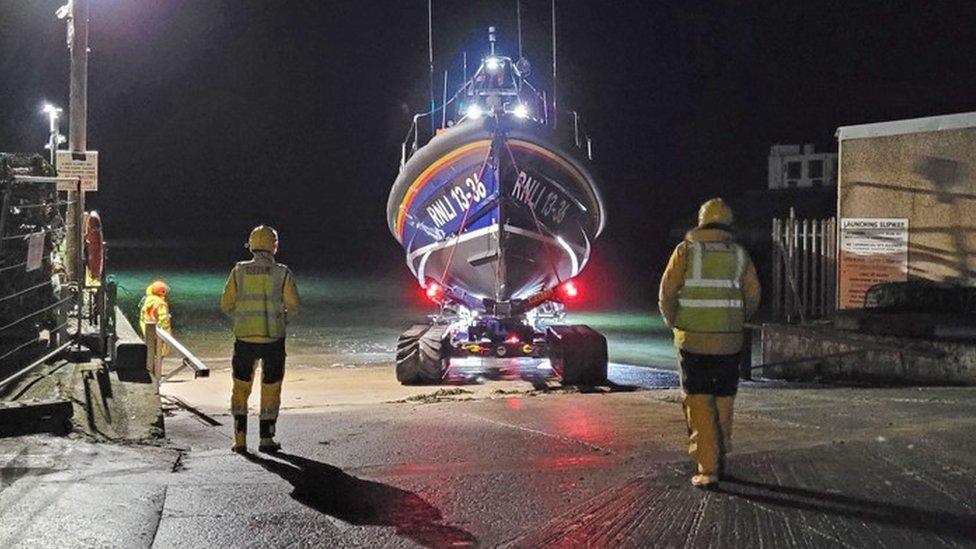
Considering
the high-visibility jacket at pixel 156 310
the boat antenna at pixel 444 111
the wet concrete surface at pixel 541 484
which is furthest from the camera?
the boat antenna at pixel 444 111

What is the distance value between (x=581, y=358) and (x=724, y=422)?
6.41 meters

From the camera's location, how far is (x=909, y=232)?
14.7 meters

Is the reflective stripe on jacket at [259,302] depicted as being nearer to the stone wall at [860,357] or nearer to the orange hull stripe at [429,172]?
the orange hull stripe at [429,172]

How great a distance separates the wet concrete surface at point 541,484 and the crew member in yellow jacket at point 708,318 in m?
0.35

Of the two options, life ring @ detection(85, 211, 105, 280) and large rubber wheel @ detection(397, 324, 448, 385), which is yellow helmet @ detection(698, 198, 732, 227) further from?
life ring @ detection(85, 211, 105, 280)

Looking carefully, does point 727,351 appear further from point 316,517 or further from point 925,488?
point 316,517

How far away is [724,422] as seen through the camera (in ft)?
21.1

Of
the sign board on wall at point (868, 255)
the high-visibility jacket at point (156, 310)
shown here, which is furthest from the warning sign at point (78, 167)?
the sign board on wall at point (868, 255)

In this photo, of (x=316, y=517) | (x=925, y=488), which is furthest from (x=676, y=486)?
(x=316, y=517)

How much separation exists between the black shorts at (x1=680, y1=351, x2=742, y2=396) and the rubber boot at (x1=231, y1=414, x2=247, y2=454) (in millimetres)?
2961

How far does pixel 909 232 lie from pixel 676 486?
9.53 meters

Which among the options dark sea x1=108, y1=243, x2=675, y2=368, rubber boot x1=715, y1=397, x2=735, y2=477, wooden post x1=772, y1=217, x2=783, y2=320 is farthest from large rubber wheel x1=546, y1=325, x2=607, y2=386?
rubber boot x1=715, y1=397, x2=735, y2=477

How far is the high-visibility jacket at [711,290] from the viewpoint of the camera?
6.28 m

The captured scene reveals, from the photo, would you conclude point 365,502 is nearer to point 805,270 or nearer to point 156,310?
point 156,310
